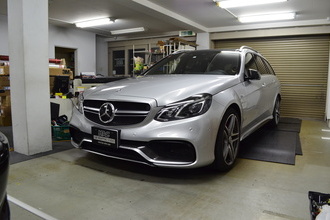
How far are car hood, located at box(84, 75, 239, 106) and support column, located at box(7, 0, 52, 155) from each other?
2.66 ft

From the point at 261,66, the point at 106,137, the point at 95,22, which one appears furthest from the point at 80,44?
A: the point at 106,137

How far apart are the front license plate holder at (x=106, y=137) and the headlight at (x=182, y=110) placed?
405 millimetres

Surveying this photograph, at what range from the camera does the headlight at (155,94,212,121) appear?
2.23 m

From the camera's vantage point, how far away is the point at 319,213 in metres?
1.43

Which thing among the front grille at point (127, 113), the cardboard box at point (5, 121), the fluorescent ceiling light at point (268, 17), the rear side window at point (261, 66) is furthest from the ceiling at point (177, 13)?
the front grille at point (127, 113)

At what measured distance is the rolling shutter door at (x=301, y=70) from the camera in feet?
22.4

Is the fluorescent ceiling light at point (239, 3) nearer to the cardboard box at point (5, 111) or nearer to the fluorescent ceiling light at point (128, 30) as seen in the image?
the fluorescent ceiling light at point (128, 30)

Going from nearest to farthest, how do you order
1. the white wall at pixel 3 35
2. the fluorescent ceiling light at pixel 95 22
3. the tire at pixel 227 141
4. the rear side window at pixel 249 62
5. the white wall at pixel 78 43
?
1. the tire at pixel 227 141
2. the rear side window at pixel 249 62
3. the white wall at pixel 3 35
4. the fluorescent ceiling light at pixel 95 22
5. the white wall at pixel 78 43

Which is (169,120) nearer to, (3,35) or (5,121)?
(5,121)

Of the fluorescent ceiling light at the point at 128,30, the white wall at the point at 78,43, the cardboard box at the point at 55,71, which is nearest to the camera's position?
the cardboard box at the point at 55,71

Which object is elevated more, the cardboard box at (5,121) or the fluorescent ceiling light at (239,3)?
the fluorescent ceiling light at (239,3)

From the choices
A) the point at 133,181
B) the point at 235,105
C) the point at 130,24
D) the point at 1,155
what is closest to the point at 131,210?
the point at 133,181

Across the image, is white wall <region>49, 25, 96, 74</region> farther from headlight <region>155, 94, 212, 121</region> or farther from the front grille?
headlight <region>155, 94, 212, 121</region>

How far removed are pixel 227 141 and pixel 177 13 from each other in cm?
450
